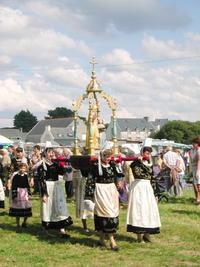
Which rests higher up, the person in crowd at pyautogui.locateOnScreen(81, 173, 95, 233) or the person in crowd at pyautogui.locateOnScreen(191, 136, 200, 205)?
the person in crowd at pyautogui.locateOnScreen(191, 136, 200, 205)

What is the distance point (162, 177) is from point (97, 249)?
8681 mm

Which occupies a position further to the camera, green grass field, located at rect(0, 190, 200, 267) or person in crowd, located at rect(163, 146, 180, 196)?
person in crowd, located at rect(163, 146, 180, 196)

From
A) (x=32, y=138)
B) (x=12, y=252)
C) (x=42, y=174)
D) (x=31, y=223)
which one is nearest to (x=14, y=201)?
(x=31, y=223)

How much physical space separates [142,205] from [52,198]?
194 cm

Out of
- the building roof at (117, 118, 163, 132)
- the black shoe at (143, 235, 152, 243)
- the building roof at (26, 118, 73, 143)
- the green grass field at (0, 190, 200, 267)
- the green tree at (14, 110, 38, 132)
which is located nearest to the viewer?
the green grass field at (0, 190, 200, 267)

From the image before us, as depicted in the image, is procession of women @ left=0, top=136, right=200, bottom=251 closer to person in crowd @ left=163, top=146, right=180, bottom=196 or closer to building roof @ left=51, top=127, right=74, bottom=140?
person in crowd @ left=163, top=146, right=180, bottom=196

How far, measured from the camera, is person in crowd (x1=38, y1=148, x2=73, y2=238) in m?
10.1

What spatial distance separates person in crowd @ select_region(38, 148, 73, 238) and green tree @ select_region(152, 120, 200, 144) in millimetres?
80261

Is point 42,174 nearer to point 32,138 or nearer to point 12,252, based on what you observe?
point 12,252

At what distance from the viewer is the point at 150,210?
30.0 ft

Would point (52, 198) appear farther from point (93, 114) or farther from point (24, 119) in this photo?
point (24, 119)

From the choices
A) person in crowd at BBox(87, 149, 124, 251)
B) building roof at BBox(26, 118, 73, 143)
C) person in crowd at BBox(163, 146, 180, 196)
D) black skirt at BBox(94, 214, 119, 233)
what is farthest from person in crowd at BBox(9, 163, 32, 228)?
building roof at BBox(26, 118, 73, 143)

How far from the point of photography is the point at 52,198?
33.4 ft

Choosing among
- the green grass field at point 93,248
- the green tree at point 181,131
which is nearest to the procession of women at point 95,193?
the green grass field at point 93,248
